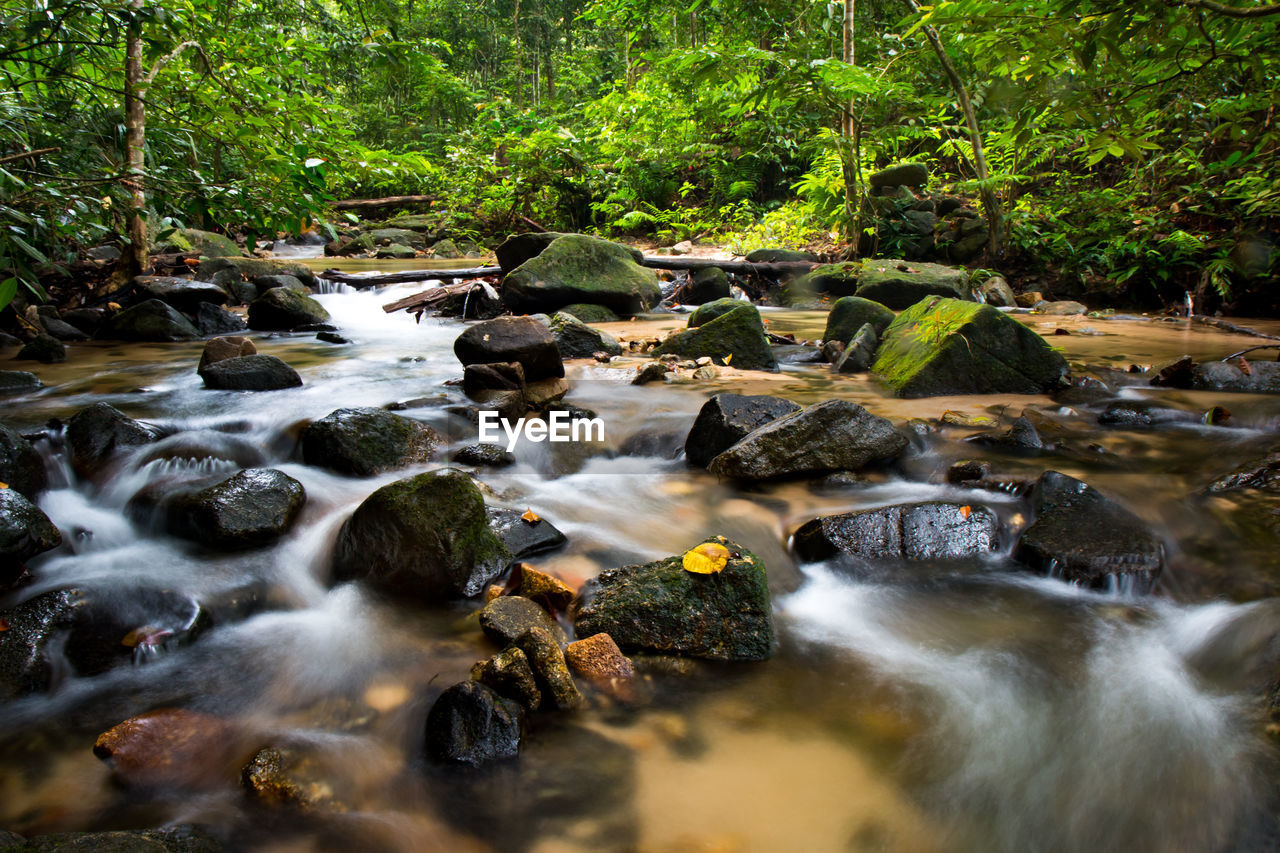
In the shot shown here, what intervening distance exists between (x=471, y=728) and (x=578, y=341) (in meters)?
5.54

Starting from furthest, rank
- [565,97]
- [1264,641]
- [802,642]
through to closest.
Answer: [565,97]
[802,642]
[1264,641]

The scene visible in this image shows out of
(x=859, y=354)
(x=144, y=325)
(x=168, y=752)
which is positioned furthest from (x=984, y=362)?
(x=144, y=325)

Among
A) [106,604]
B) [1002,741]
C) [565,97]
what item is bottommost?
[1002,741]

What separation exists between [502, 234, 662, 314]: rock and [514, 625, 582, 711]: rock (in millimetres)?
7485

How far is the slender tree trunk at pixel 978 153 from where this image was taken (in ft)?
32.6

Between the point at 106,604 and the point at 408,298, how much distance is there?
330 inches

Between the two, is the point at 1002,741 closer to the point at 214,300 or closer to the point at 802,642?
the point at 802,642

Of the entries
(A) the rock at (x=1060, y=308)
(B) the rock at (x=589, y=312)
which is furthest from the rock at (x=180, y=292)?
(A) the rock at (x=1060, y=308)

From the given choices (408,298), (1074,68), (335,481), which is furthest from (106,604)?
(408,298)

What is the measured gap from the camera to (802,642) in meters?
2.68

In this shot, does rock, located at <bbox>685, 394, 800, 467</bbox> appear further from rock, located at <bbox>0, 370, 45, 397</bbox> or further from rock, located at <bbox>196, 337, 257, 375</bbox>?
rock, located at <bbox>0, 370, 45, 397</bbox>

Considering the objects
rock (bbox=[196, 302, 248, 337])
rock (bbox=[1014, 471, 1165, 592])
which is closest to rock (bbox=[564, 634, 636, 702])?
rock (bbox=[1014, 471, 1165, 592])

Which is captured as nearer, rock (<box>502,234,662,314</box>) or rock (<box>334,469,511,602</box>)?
rock (<box>334,469,511,602</box>)

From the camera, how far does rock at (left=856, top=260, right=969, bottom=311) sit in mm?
9359
